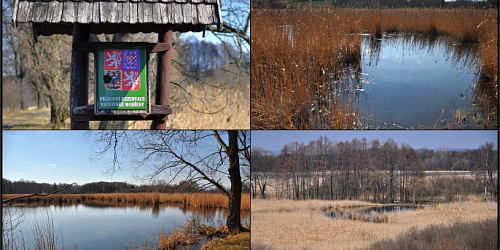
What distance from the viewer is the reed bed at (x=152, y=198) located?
455cm

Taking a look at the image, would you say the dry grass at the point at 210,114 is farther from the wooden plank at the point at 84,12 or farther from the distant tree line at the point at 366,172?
the wooden plank at the point at 84,12

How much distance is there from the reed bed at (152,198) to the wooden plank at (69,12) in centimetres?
163

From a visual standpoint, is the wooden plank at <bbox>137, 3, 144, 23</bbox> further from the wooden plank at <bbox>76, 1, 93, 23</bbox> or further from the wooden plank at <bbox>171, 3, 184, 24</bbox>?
the wooden plank at <bbox>76, 1, 93, 23</bbox>

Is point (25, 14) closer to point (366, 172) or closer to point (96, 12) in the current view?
point (96, 12)

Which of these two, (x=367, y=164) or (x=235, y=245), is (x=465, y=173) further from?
(x=235, y=245)

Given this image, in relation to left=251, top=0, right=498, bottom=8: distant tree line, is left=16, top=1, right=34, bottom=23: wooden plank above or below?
below

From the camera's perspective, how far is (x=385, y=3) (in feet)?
34.7

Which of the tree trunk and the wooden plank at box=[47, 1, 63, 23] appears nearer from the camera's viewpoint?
the wooden plank at box=[47, 1, 63, 23]

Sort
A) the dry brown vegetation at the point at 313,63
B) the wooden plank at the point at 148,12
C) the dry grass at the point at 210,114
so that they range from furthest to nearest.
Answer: the dry grass at the point at 210,114
the dry brown vegetation at the point at 313,63
the wooden plank at the point at 148,12

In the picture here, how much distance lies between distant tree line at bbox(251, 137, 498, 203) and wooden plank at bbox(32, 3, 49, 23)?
235cm

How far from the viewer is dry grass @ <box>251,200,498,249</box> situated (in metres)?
4.64

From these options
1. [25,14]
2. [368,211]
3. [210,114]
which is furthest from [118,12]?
[210,114]

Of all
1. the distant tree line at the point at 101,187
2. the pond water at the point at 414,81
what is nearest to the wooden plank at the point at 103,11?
the distant tree line at the point at 101,187

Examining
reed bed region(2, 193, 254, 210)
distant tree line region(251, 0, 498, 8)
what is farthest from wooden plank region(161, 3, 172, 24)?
distant tree line region(251, 0, 498, 8)
